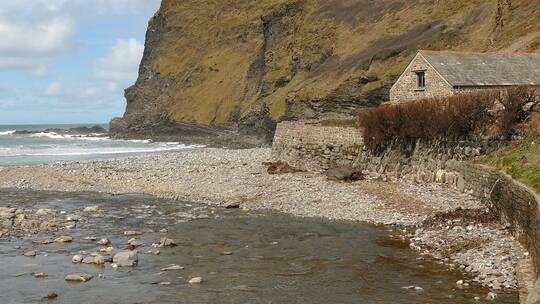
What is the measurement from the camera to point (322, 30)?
267 ft

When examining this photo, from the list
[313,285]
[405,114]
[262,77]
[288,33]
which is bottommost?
[313,285]

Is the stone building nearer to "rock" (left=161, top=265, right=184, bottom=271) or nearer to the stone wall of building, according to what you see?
the stone wall of building

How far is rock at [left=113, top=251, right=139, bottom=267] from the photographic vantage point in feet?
65.2

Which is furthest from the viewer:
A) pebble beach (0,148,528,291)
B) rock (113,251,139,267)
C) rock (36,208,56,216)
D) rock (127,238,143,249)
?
rock (36,208,56,216)

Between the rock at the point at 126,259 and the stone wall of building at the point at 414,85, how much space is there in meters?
23.2

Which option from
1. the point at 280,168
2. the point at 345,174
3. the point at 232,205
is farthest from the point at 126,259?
the point at 280,168

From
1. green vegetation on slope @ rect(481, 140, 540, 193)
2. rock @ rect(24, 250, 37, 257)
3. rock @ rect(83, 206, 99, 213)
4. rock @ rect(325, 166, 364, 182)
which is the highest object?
green vegetation on slope @ rect(481, 140, 540, 193)

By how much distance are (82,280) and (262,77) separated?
254 ft

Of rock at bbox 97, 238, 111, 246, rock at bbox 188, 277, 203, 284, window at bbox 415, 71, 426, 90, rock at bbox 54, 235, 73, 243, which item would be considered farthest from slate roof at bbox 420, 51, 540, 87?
rock at bbox 54, 235, 73, 243

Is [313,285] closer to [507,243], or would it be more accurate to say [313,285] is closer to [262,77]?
[507,243]

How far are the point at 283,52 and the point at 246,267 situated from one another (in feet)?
236

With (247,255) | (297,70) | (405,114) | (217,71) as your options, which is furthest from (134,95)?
(247,255)

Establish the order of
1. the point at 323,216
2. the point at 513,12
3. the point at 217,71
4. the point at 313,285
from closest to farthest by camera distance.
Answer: the point at 313,285, the point at 323,216, the point at 513,12, the point at 217,71

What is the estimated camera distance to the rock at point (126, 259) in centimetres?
1988
